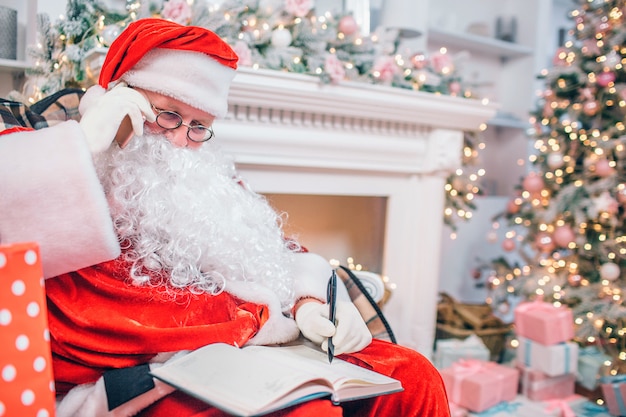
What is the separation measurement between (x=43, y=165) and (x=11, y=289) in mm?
244

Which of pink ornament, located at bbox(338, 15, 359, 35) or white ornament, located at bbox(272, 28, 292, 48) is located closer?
white ornament, located at bbox(272, 28, 292, 48)

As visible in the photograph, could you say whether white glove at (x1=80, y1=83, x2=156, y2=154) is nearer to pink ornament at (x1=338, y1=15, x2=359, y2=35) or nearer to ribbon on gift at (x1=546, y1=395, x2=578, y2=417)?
pink ornament at (x1=338, y1=15, x2=359, y2=35)

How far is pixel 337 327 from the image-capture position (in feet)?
3.54

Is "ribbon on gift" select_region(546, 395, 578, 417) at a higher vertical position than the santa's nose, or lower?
lower

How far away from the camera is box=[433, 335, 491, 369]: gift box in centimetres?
219

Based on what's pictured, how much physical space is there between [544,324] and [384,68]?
3.97 feet

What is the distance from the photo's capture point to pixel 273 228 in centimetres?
133

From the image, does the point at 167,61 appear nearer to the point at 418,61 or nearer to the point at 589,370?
the point at 418,61

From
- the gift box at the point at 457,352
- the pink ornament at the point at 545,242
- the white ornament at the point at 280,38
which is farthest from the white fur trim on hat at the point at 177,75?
the pink ornament at the point at 545,242

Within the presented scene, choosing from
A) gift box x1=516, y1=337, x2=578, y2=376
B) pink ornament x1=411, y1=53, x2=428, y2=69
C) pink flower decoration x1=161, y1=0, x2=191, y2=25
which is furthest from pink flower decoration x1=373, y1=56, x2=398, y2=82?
gift box x1=516, y1=337, x2=578, y2=376

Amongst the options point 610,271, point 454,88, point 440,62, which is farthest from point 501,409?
point 440,62

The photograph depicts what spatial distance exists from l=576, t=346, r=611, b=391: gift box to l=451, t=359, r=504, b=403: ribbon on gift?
47 centimetres

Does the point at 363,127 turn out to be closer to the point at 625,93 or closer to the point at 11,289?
the point at 625,93

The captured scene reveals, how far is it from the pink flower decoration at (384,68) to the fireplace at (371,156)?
3.4 inches
